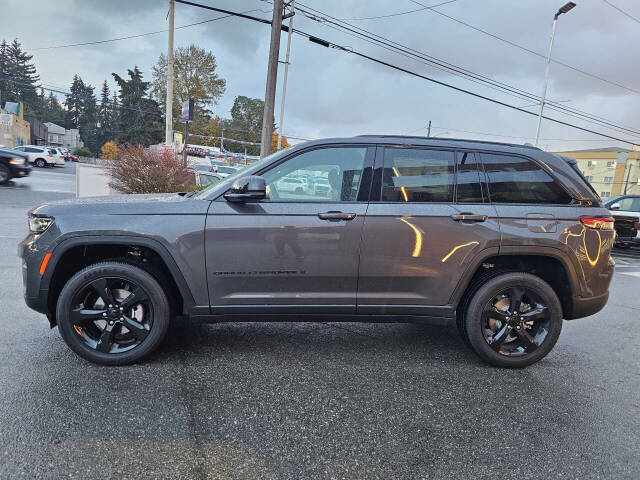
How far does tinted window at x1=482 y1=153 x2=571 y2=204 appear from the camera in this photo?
3367 mm

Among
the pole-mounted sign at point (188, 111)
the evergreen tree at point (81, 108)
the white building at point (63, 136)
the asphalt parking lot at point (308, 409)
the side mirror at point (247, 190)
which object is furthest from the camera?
the evergreen tree at point (81, 108)

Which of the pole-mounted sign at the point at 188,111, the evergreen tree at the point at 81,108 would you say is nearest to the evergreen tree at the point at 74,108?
the evergreen tree at the point at 81,108

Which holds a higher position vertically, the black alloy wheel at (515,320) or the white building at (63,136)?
the white building at (63,136)

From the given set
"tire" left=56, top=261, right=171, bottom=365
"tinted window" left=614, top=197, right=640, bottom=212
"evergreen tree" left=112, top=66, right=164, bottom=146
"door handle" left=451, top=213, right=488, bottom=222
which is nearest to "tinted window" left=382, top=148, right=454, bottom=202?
"door handle" left=451, top=213, right=488, bottom=222

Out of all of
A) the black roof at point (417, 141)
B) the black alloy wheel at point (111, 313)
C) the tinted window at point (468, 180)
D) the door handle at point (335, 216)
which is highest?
the black roof at point (417, 141)

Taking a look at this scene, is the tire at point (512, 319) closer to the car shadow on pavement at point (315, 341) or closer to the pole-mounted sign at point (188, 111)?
the car shadow on pavement at point (315, 341)

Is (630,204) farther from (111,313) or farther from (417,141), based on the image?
(111,313)

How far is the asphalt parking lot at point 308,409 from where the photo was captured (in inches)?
84.1

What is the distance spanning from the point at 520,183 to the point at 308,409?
247 cm

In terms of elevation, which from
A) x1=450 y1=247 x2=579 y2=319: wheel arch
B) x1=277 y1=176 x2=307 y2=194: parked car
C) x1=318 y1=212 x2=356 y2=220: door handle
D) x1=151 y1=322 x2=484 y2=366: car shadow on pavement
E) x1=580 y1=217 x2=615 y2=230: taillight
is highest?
x1=277 y1=176 x2=307 y2=194: parked car

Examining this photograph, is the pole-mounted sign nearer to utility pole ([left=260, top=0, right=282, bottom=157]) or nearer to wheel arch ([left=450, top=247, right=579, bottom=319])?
utility pole ([left=260, top=0, right=282, bottom=157])

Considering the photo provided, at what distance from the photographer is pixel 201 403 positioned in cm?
266

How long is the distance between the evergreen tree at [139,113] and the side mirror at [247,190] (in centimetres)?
6520

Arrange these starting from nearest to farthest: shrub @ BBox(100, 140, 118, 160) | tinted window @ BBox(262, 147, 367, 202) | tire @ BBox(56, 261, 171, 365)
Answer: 1. tire @ BBox(56, 261, 171, 365)
2. tinted window @ BBox(262, 147, 367, 202)
3. shrub @ BBox(100, 140, 118, 160)
